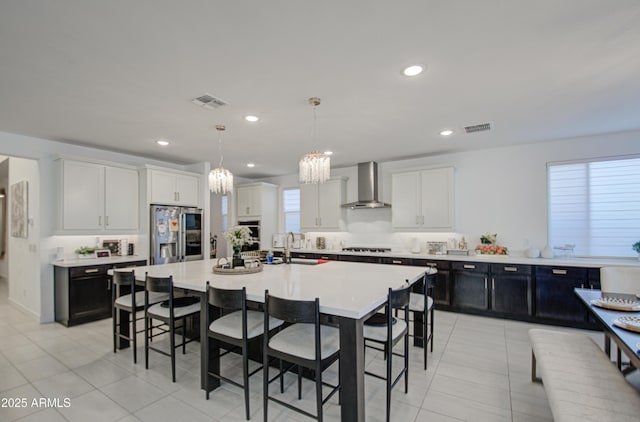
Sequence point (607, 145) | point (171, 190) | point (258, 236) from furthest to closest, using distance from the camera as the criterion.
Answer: point (258, 236) < point (171, 190) < point (607, 145)

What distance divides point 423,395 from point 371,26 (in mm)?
2778

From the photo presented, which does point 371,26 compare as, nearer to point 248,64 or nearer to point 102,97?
point 248,64

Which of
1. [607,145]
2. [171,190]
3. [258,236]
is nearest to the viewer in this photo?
[607,145]

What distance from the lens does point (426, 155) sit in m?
5.38

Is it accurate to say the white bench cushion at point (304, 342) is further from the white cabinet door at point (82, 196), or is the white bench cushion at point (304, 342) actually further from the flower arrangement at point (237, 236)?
the white cabinet door at point (82, 196)

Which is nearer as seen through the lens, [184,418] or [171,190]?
[184,418]

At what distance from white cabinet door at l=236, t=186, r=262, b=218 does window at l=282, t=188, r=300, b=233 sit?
649 millimetres

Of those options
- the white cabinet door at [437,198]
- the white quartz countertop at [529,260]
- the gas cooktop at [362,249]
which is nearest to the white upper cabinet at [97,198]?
the gas cooktop at [362,249]

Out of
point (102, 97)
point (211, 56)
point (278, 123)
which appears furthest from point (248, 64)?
point (102, 97)

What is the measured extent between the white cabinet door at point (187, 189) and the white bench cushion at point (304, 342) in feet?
13.4

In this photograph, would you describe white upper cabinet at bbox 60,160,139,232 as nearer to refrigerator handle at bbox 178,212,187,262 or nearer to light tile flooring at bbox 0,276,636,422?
refrigerator handle at bbox 178,212,187,262

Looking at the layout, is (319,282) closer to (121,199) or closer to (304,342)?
(304,342)

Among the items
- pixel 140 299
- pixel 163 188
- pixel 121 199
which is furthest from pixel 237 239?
pixel 121 199

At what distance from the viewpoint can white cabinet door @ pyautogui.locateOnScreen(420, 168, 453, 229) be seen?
5018 millimetres
